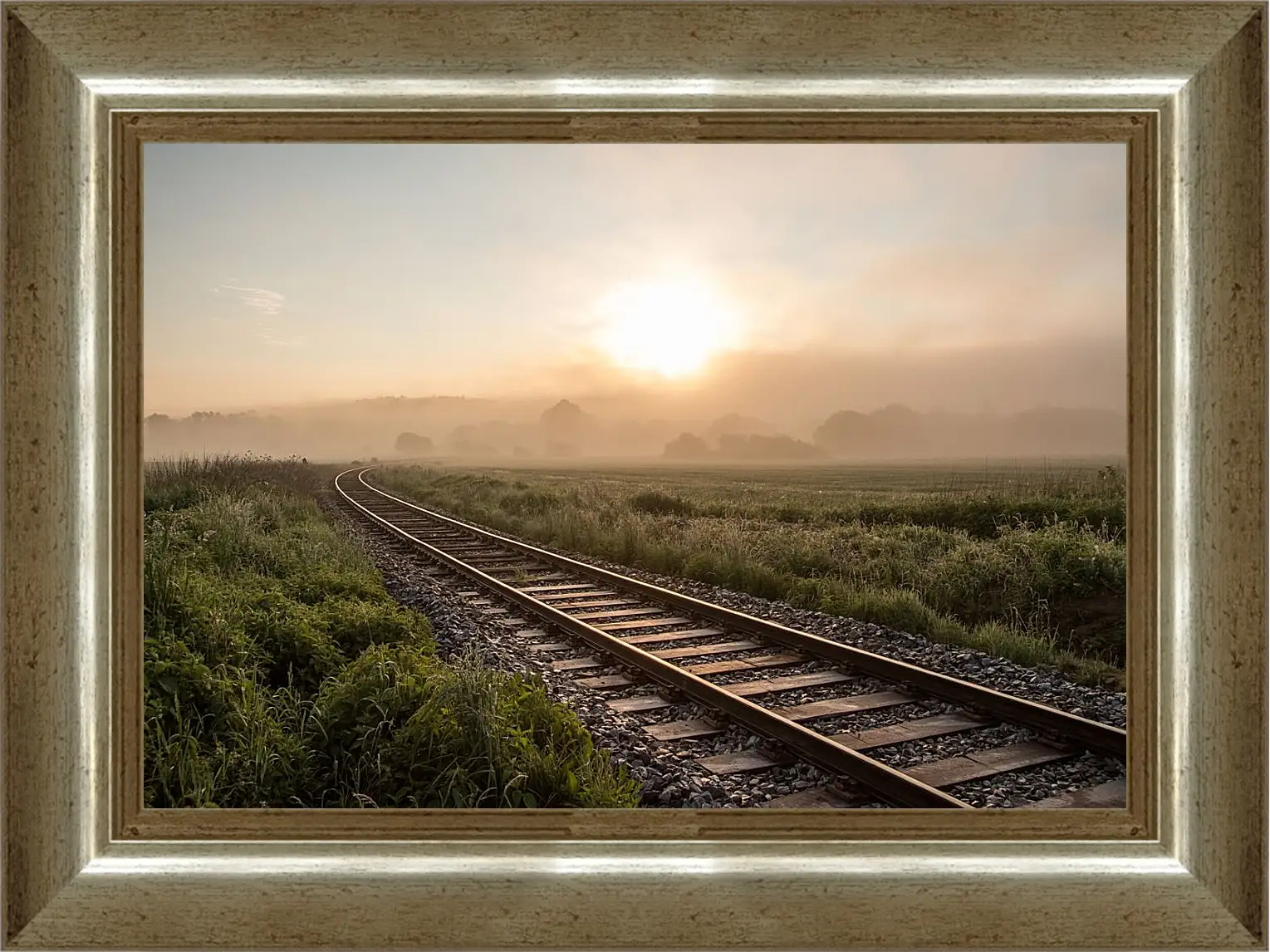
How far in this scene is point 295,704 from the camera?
6.41 ft

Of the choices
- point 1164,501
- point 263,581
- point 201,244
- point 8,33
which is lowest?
point 263,581

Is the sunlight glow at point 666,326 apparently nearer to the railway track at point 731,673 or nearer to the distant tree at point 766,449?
the distant tree at point 766,449

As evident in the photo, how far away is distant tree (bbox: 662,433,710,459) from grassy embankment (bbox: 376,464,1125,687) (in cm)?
6

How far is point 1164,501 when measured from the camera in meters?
1.85

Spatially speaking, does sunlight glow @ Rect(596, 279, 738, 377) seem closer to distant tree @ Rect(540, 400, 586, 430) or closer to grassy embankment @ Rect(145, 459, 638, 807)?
distant tree @ Rect(540, 400, 586, 430)

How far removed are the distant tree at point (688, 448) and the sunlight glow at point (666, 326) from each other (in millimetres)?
225

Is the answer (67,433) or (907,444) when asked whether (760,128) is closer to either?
(907,444)

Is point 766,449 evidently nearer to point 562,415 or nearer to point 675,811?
point 562,415

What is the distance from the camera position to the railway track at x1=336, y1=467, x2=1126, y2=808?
192 cm

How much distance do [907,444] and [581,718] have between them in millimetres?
1490

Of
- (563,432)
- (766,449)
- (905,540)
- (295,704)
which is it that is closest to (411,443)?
(563,432)

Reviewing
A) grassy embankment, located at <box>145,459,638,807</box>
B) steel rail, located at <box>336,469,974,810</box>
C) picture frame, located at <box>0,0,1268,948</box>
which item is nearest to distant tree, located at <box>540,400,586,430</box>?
steel rail, located at <box>336,469,974,810</box>

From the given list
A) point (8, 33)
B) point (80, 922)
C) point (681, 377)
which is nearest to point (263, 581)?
point (80, 922)

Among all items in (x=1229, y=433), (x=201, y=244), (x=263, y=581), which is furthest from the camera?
(x=263, y=581)
